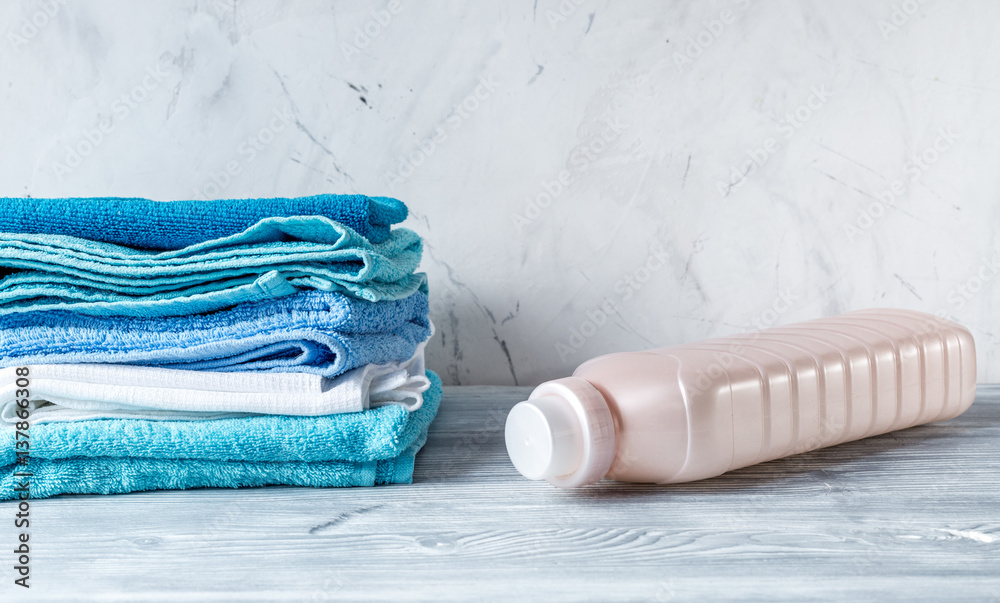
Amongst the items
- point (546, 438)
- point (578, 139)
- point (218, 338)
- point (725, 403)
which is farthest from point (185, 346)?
point (578, 139)

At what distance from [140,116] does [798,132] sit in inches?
33.9

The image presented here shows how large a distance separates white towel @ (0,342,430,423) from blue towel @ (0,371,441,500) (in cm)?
1

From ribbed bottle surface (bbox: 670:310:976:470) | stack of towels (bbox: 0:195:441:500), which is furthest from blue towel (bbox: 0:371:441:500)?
ribbed bottle surface (bbox: 670:310:976:470)

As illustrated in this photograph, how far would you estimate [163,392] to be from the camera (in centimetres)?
59

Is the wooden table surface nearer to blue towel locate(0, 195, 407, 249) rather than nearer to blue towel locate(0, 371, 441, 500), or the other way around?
blue towel locate(0, 371, 441, 500)

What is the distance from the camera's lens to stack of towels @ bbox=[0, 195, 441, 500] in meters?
0.58

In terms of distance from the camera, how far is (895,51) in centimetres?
93

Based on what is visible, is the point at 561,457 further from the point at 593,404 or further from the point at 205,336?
the point at 205,336

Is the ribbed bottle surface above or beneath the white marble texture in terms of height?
beneath

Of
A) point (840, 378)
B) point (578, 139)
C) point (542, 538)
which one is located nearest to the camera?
point (542, 538)

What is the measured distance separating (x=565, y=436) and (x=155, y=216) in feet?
1.27

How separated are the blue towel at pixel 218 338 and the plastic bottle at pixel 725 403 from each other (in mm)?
162

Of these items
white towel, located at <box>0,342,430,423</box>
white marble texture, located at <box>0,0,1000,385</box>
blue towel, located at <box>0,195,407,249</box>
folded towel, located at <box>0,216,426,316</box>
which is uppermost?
white marble texture, located at <box>0,0,1000,385</box>

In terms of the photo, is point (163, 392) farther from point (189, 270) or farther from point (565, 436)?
point (565, 436)
